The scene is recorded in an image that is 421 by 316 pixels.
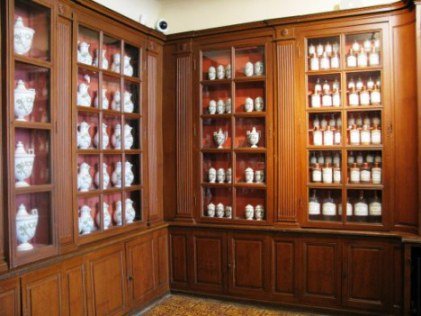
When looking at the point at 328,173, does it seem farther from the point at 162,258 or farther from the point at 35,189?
the point at 35,189

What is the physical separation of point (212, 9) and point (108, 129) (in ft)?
5.38

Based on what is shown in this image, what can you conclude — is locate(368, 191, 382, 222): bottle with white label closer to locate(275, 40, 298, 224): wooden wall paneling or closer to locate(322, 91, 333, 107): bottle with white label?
locate(275, 40, 298, 224): wooden wall paneling

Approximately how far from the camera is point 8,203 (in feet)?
7.65

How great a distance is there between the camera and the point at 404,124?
3.21m

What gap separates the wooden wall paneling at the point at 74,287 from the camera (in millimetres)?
2703

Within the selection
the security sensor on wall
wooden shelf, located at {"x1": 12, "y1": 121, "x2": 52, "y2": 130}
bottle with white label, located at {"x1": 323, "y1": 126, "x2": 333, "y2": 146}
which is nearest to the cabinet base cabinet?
bottle with white label, located at {"x1": 323, "y1": 126, "x2": 333, "y2": 146}

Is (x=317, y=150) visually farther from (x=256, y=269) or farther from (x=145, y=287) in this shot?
(x=145, y=287)

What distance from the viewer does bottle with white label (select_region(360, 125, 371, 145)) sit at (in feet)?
11.0

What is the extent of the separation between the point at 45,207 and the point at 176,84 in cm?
182

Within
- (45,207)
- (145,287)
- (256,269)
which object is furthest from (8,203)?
(256,269)

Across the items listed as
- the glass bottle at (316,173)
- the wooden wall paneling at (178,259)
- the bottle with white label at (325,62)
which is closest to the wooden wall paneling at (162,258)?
the wooden wall paneling at (178,259)

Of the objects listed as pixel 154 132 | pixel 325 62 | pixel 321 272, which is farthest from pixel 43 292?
pixel 325 62

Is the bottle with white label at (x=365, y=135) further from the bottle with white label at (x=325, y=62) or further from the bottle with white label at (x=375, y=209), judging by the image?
the bottle with white label at (x=325, y=62)

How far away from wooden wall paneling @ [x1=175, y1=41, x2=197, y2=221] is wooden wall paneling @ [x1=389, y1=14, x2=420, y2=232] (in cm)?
178
